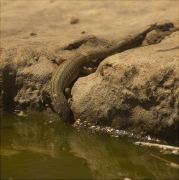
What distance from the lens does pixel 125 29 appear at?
10.6 meters

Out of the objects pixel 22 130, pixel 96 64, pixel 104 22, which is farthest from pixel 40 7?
pixel 22 130

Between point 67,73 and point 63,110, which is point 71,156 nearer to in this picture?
point 63,110

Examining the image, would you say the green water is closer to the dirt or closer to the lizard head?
the lizard head

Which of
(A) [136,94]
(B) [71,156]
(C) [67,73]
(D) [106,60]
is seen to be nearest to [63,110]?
(C) [67,73]

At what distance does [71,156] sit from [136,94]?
1667 mm

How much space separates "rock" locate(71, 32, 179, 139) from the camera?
687 cm

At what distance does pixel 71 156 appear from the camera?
6.28 meters

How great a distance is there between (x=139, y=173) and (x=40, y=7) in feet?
28.9

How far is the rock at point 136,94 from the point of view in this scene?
6.87 meters

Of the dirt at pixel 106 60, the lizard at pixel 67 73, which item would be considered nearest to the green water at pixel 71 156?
the lizard at pixel 67 73

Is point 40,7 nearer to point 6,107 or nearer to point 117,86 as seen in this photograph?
point 6,107

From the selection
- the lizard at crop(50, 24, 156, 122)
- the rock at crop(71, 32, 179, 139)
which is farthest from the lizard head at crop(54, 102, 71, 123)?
the rock at crop(71, 32, 179, 139)

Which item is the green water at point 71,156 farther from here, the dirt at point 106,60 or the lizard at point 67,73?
the dirt at point 106,60

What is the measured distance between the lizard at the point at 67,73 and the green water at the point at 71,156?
1.22 feet
